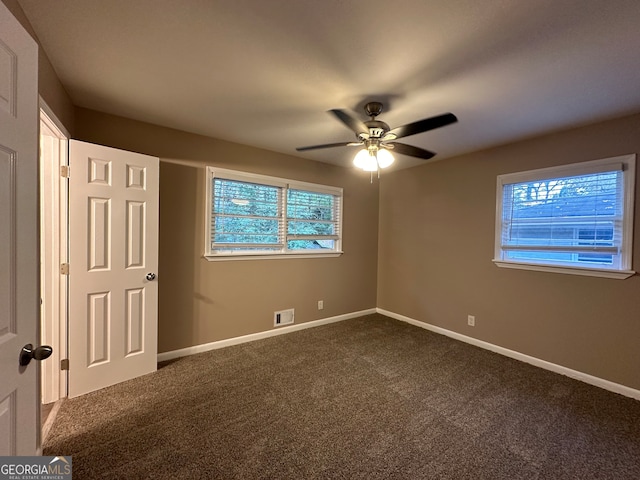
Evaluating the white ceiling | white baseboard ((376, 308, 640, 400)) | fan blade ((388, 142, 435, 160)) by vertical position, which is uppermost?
the white ceiling

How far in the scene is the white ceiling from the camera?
138cm

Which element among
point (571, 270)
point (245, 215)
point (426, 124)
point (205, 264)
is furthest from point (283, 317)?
point (571, 270)

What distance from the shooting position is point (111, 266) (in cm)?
242

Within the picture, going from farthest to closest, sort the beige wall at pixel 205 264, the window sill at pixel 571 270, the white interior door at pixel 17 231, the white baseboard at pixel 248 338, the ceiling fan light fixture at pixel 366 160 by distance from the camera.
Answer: the white baseboard at pixel 248 338, the beige wall at pixel 205 264, the window sill at pixel 571 270, the ceiling fan light fixture at pixel 366 160, the white interior door at pixel 17 231

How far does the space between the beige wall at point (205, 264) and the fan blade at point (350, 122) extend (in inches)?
67.2

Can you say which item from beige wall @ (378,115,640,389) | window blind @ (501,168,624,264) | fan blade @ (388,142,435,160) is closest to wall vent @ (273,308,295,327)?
beige wall @ (378,115,640,389)

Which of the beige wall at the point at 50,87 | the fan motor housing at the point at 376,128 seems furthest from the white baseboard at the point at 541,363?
the beige wall at the point at 50,87

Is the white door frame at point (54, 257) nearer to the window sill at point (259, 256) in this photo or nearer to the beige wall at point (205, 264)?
the beige wall at point (205, 264)

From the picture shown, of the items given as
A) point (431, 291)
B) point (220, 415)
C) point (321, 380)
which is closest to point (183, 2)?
point (220, 415)

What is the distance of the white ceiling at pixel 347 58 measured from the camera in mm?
1385

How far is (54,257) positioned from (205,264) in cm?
126

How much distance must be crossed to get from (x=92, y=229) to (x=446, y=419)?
3131 mm

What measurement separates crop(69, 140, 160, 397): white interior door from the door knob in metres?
1.54

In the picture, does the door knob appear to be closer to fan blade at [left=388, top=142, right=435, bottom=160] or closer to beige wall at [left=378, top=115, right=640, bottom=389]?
fan blade at [left=388, top=142, right=435, bottom=160]
